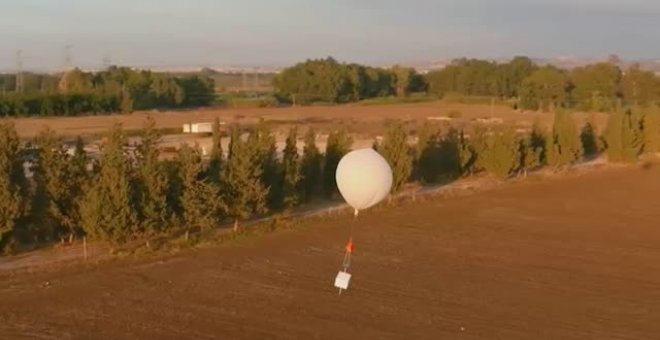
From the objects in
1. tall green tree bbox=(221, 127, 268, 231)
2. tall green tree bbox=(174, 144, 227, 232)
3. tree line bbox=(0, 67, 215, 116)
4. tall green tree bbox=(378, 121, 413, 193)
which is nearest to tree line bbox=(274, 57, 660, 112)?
tree line bbox=(0, 67, 215, 116)

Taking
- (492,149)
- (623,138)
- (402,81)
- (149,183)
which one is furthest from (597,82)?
(149,183)

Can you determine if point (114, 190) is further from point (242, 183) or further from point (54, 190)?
point (242, 183)

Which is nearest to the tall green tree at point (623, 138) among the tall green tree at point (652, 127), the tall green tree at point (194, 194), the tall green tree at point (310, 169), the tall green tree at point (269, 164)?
the tall green tree at point (652, 127)

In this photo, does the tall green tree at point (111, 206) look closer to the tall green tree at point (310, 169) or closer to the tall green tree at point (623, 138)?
the tall green tree at point (310, 169)

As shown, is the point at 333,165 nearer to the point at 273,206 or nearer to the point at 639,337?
the point at 273,206

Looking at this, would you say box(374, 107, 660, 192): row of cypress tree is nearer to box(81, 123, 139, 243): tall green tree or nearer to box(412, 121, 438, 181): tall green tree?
box(412, 121, 438, 181): tall green tree

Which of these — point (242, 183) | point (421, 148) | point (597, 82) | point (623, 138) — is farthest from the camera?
point (597, 82)
